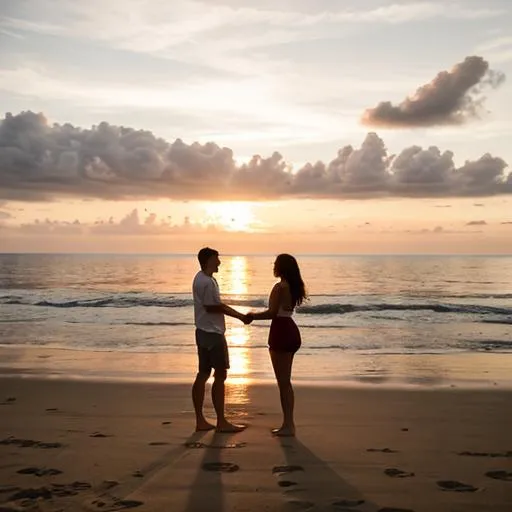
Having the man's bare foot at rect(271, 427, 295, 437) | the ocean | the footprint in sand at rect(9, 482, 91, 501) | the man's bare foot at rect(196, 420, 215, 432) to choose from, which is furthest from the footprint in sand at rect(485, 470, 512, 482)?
the ocean

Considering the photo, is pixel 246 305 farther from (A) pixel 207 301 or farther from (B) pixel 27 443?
(B) pixel 27 443

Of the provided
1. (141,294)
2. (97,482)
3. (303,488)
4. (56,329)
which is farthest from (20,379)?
(141,294)

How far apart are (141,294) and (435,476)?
3655 cm

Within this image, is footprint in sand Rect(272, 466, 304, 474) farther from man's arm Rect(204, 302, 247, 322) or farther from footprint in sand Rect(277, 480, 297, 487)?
man's arm Rect(204, 302, 247, 322)

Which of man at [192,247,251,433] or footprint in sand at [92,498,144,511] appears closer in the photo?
footprint in sand at [92,498,144,511]

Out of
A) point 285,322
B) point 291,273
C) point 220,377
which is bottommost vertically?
point 220,377

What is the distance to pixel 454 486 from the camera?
5125 millimetres

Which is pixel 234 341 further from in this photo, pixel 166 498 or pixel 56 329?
pixel 166 498

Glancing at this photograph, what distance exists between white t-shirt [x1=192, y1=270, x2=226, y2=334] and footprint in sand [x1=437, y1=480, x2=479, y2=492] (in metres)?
2.88

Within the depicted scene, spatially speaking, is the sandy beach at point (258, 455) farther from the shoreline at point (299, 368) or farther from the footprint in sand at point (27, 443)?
the shoreline at point (299, 368)

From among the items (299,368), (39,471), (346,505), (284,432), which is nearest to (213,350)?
(284,432)

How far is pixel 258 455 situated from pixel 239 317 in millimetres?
1550

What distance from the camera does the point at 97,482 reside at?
520 cm

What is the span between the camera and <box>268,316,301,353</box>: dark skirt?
689 centimetres
